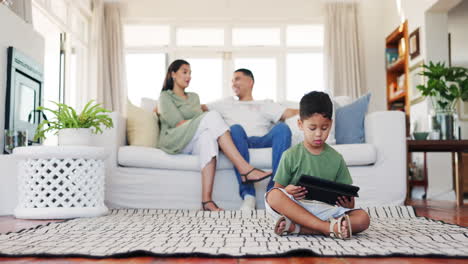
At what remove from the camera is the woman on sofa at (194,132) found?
2.97 m

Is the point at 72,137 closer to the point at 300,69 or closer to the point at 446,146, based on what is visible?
the point at 446,146

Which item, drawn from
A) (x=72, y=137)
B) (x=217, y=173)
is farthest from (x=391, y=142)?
(x=72, y=137)

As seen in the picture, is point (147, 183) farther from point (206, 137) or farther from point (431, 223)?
point (431, 223)

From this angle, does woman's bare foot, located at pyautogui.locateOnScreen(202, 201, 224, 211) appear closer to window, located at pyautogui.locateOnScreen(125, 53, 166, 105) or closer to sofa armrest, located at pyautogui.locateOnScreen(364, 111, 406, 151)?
sofa armrest, located at pyautogui.locateOnScreen(364, 111, 406, 151)

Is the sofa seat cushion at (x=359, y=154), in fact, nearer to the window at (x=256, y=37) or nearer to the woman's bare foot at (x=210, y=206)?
the woman's bare foot at (x=210, y=206)

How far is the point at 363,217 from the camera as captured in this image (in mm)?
1726

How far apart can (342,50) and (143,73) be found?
9.84ft

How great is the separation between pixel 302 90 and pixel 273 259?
21.6ft

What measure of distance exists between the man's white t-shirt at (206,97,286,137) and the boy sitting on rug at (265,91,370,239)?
1630mm

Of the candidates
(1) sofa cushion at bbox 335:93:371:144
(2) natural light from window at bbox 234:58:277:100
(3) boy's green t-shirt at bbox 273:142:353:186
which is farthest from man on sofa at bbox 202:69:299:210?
(2) natural light from window at bbox 234:58:277:100

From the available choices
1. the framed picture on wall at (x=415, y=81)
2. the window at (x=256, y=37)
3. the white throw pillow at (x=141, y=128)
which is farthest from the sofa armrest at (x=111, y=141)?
the window at (x=256, y=37)

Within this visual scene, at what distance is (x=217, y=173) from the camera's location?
10.3ft

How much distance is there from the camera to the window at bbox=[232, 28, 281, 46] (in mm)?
7703

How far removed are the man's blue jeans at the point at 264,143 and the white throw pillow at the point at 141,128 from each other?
0.59 m
